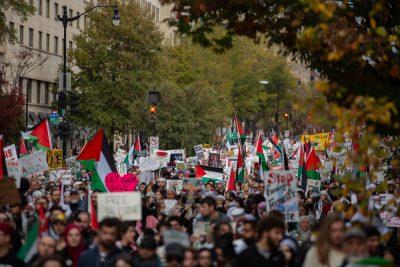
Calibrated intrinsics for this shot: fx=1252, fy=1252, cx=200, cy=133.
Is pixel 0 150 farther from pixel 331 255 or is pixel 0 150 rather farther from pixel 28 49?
pixel 28 49

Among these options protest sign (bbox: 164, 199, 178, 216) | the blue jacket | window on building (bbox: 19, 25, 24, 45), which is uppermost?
window on building (bbox: 19, 25, 24, 45)

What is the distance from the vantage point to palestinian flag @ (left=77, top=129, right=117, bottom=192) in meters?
22.4

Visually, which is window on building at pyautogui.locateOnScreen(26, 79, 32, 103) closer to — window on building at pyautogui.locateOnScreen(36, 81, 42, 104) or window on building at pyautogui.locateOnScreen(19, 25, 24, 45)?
window on building at pyautogui.locateOnScreen(36, 81, 42, 104)

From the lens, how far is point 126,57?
71.2m

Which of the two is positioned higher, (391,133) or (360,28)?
(360,28)

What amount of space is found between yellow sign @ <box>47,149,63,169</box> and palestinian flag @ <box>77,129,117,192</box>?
24.7ft

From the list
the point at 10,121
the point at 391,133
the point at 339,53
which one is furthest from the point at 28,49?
the point at 339,53

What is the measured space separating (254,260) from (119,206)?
416cm

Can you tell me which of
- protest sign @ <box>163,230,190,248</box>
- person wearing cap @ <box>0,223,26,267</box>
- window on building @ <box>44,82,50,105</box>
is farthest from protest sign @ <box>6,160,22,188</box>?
window on building @ <box>44,82,50,105</box>

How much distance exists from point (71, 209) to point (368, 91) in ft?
17.8

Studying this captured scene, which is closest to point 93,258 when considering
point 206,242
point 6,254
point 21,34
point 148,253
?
point 148,253

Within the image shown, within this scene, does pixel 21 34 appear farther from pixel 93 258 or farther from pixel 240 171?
pixel 93 258

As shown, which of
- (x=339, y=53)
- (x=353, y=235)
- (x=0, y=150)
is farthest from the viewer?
(x=0, y=150)

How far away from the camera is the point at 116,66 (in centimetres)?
7188
